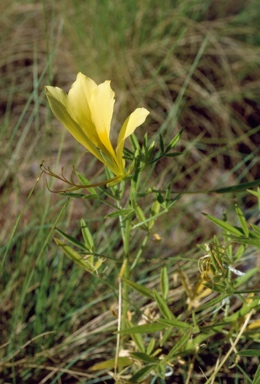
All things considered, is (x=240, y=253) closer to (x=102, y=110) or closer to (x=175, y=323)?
(x=175, y=323)

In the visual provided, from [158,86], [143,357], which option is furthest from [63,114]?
[158,86]

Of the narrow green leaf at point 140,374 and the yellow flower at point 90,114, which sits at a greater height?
the yellow flower at point 90,114

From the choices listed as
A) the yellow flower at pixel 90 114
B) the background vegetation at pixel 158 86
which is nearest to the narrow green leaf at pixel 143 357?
the yellow flower at pixel 90 114

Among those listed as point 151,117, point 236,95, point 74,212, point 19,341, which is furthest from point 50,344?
point 236,95

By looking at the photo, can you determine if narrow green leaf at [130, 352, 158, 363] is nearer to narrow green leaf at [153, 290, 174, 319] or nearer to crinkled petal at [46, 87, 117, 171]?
A: narrow green leaf at [153, 290, 174, 319]

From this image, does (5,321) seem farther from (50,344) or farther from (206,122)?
(206,122)

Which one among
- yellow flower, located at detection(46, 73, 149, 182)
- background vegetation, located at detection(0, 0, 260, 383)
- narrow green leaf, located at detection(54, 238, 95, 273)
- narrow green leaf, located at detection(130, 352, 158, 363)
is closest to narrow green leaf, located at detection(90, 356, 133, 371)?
narrow green leaf, located at detection(130, 352, 158, 363)

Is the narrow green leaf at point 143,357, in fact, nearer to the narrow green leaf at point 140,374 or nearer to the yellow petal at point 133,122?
the narrow green leaf at point 140,374

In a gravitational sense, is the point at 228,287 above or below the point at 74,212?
above

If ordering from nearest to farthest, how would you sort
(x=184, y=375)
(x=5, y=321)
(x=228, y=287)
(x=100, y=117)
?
(x=100, y=117) < (x=228, y=287) < (x=184, y=375) < (x=5, y=321)
